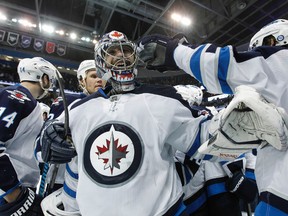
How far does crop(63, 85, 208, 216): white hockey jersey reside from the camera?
102cm

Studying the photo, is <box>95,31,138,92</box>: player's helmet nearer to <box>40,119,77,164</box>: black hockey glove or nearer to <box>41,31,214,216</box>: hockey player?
<box>41,31,214,216</box>: hockey player

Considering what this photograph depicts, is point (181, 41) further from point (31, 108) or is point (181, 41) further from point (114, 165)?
point (31, 108)

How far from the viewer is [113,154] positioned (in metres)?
1.08

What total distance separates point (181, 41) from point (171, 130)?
42 centimetres

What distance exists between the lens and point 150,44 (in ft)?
4.00

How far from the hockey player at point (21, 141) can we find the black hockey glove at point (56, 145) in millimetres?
489

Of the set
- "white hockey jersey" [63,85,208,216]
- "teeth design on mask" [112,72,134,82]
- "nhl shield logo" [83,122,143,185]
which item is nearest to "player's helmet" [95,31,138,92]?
"teeth design on mask" [112,72,134,82]

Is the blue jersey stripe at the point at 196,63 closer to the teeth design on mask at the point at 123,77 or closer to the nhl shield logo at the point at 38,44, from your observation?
the teeth design on mask at the point at 123,77

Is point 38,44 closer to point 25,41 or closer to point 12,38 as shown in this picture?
point 25,41

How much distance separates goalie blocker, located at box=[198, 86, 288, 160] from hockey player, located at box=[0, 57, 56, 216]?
123 cm

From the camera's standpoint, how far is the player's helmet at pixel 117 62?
1305 mm

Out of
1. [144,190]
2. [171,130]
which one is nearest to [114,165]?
[144,190]

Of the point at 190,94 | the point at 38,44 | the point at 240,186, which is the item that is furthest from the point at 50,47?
the point at 240,186

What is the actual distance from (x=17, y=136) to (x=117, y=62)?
928 mm
